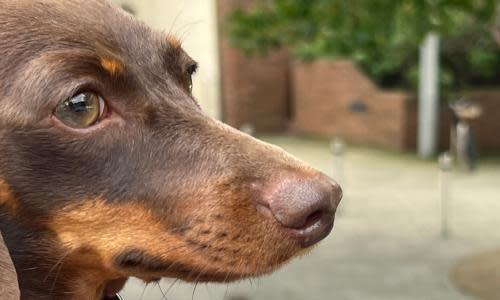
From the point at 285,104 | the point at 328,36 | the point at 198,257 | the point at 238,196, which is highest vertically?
the point at 238,196

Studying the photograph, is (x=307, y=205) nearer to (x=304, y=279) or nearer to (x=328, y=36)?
(x=328, y=36)

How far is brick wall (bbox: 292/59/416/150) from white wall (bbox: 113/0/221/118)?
9.11 m

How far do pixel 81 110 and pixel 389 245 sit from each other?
832 centimetres

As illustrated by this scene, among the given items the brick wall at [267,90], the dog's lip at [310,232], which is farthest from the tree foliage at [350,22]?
the brick wall at [267,90]

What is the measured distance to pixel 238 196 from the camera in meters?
1.87

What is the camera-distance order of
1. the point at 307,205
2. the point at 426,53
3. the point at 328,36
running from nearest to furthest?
the point at 307,205
the point at 328,36
the point at 426,53

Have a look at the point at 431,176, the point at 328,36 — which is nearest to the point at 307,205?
the point at 328,36

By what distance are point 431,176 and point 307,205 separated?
1366cm

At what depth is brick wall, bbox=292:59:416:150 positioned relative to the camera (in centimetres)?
1877

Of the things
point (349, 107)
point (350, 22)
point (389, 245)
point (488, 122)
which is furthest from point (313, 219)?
point (349, 107)

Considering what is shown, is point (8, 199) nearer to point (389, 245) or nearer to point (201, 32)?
point (201, 32)

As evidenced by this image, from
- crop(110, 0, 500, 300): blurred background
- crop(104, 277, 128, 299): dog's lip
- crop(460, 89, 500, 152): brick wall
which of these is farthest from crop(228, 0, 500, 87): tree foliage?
crop(460, 89, 500, 152): brick wall

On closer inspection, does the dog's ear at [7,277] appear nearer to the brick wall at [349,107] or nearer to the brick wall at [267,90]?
the brick wall at [349,107]

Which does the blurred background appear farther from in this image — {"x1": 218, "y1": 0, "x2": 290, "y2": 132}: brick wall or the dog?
the dog
